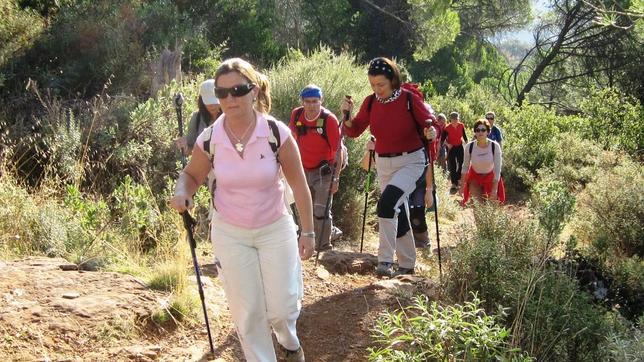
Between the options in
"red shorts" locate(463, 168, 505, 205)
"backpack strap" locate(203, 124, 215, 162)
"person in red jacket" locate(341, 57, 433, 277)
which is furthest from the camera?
"red shorts" locate(463, 168, 505, 205)

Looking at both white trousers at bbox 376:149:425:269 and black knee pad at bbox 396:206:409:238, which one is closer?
white trousers at bbox 376:149:425:269

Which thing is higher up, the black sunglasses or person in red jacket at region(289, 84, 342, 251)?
the black sunglasses

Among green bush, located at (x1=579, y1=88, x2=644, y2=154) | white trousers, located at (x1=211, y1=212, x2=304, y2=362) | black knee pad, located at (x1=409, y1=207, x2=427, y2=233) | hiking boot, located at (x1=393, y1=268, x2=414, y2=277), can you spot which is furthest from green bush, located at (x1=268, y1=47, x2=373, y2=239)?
green bush, located at (x1=579, y1=88, x2=644, y2=154)

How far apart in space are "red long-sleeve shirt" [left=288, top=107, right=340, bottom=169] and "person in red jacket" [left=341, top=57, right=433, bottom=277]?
0.89 meters

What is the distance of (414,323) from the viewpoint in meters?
3.22

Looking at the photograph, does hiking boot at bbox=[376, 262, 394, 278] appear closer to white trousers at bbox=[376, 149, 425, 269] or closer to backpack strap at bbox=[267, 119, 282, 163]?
white trousers at bbox=[376, 149, 425, 269]

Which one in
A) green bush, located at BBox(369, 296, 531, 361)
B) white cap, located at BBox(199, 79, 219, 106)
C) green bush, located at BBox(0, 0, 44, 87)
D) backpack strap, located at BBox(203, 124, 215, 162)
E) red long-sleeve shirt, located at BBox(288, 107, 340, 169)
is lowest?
green bush, located at BBox(369, 296, 531, 361)

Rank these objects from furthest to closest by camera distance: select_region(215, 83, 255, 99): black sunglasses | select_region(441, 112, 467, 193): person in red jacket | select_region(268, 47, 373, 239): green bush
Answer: select_region(441, 112, 467, 193): person in red jacket, select_region(268, 47, 373, 239): green bush, select_region(215, 83, 255, 99): black sunglasses

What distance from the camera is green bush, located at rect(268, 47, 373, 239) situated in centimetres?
905

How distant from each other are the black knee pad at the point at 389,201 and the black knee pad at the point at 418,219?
69.9 inches

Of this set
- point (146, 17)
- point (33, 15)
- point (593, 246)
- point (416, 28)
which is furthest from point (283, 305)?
point (416, 28)

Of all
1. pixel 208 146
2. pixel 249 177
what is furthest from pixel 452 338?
pixel 208 146

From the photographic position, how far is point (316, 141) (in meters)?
7.05

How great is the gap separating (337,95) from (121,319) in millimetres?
6569
